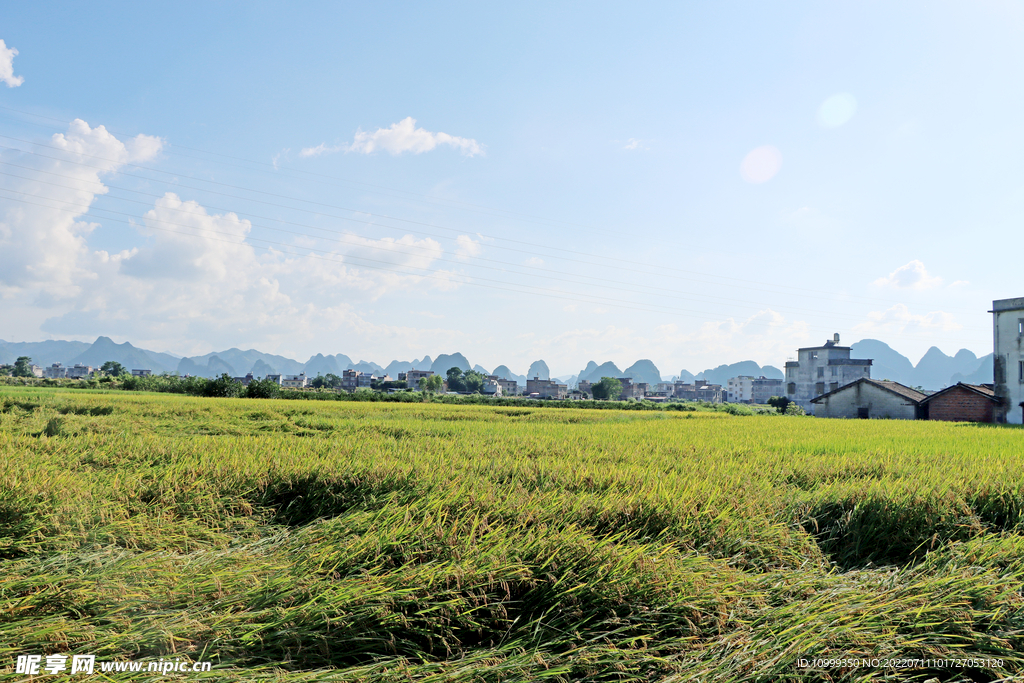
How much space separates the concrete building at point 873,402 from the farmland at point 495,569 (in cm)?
3804

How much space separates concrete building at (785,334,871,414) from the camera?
59000 mm

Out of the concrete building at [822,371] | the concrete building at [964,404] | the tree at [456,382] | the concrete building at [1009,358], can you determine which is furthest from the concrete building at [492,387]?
the concrete building at [1009,358]

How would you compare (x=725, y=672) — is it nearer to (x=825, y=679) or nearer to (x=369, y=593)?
(x=825, y=679)

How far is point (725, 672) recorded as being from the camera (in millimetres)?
2598

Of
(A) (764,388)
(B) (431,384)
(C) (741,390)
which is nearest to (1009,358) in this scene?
(B) (431,384)

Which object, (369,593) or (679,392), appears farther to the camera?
(679,392)

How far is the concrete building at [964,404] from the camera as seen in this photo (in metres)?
32.5

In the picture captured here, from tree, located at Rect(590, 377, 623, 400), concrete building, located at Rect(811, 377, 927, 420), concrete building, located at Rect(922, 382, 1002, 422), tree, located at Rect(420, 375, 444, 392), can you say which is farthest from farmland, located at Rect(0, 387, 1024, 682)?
tree, located at Rect(420, 375, 444, 392)

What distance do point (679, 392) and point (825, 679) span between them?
587ft

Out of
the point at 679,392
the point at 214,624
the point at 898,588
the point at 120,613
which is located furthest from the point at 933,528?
the point at 679,392

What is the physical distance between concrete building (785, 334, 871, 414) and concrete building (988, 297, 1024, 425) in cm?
2532

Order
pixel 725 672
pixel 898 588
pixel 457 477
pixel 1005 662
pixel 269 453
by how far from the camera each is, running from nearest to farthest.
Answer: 1. pixel 725 672
2. pixel 1005 662
3. pixel 898 588
4. pixel 457 477
5. pixel 269 453

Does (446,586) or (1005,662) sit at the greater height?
(446,586)

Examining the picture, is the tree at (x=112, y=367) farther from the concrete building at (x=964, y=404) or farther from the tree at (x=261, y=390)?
the concrete building at (x=964, y=404)
